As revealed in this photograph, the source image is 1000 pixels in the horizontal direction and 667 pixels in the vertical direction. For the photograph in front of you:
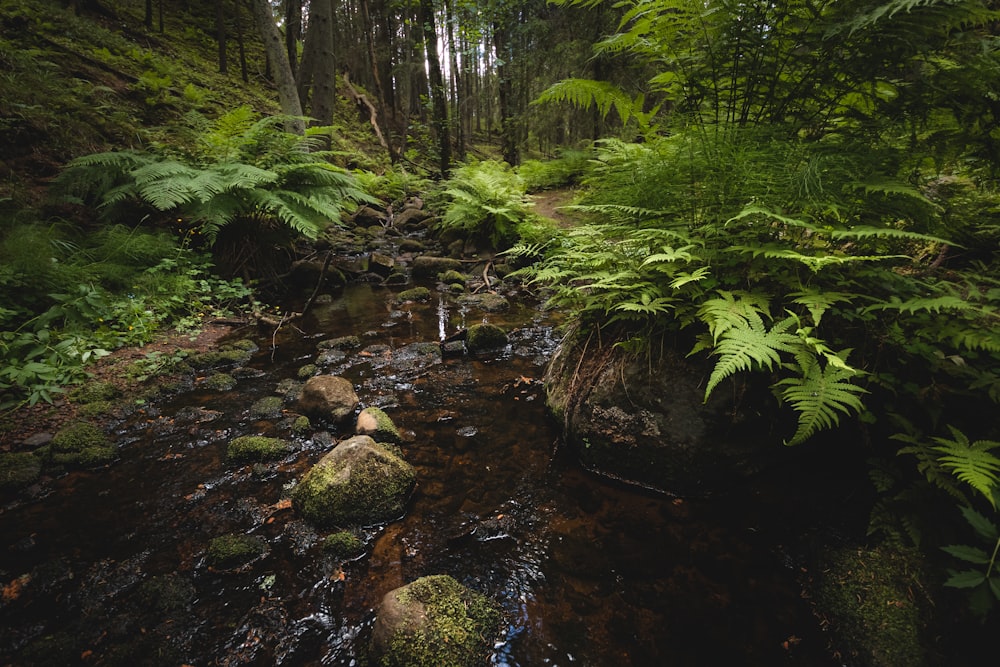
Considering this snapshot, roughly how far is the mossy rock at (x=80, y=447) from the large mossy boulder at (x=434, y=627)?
246 cm

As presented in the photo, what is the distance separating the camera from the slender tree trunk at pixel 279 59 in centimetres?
688


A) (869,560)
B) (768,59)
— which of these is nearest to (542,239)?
(768,59)

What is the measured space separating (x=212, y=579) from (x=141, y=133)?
764 cm

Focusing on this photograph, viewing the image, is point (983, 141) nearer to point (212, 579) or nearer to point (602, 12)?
point (212, 579)

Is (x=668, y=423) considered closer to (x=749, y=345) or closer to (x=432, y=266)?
(x=749, y=345)

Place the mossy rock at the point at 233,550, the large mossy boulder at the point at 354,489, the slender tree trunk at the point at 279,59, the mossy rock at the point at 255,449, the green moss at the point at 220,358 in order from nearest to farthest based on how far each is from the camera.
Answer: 1. the mossy rock at the point at 233,550
2. the large mossy boulder at the point at 354,489
3. the mossy rock at the point at 255,449
4. the green moss at the point at 220,358
5. the slender tree trunk at the point at 279,59

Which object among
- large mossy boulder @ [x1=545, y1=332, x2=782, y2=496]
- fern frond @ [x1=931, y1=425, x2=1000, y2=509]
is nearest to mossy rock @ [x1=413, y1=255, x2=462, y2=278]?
large mossy boulder @ [x1=545, y1=332, x2=782, y2=496]

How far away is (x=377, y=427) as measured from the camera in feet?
10.1

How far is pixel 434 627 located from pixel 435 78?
13017 millimetres

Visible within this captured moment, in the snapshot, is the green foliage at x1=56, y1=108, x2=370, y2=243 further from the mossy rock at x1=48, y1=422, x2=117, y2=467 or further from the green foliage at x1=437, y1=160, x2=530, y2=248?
the mossy rock at x1=48, y1=422, x2=117, y2=467

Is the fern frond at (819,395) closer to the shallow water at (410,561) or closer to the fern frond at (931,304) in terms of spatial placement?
the fern frond at (931,304)

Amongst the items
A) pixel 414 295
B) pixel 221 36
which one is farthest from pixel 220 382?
pixel 221 36

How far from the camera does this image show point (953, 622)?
161 centimetres

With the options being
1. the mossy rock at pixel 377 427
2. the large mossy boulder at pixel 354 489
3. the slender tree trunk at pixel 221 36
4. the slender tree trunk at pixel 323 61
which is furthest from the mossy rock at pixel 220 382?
the slender tree trunk at pixel 221 36
